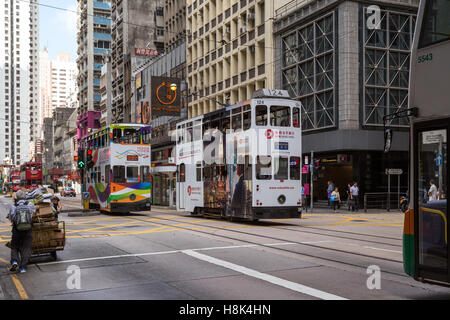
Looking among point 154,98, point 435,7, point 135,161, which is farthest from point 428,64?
point 154,98

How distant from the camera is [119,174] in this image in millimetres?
27938

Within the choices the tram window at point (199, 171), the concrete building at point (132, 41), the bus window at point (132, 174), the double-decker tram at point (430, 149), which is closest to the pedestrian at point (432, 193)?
the double-decker tram at point (430, 149)

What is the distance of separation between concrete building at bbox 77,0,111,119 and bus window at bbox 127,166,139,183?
80655 millimetres

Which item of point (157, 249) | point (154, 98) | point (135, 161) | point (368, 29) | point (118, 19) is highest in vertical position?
point (118, 19)

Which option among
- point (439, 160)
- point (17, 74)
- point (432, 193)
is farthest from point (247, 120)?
point (17, 74)

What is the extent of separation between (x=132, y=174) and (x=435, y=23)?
74.2 ft

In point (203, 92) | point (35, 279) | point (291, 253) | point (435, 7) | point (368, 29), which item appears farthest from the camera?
point (203, 92)

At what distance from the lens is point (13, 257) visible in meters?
10.4

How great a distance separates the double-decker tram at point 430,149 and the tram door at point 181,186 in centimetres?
1911

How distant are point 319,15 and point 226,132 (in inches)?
720

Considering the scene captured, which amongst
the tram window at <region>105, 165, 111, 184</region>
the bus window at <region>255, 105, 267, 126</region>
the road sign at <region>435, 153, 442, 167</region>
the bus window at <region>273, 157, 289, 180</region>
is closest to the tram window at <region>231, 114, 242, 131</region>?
the bus window at <region>255, 105, 267, 126</region>

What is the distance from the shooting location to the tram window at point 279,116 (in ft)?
65.3

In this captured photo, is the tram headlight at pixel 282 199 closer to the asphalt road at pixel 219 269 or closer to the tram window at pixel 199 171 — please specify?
the asphalt road at pixel 219 269

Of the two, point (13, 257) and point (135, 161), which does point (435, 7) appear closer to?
point (13, 257)
